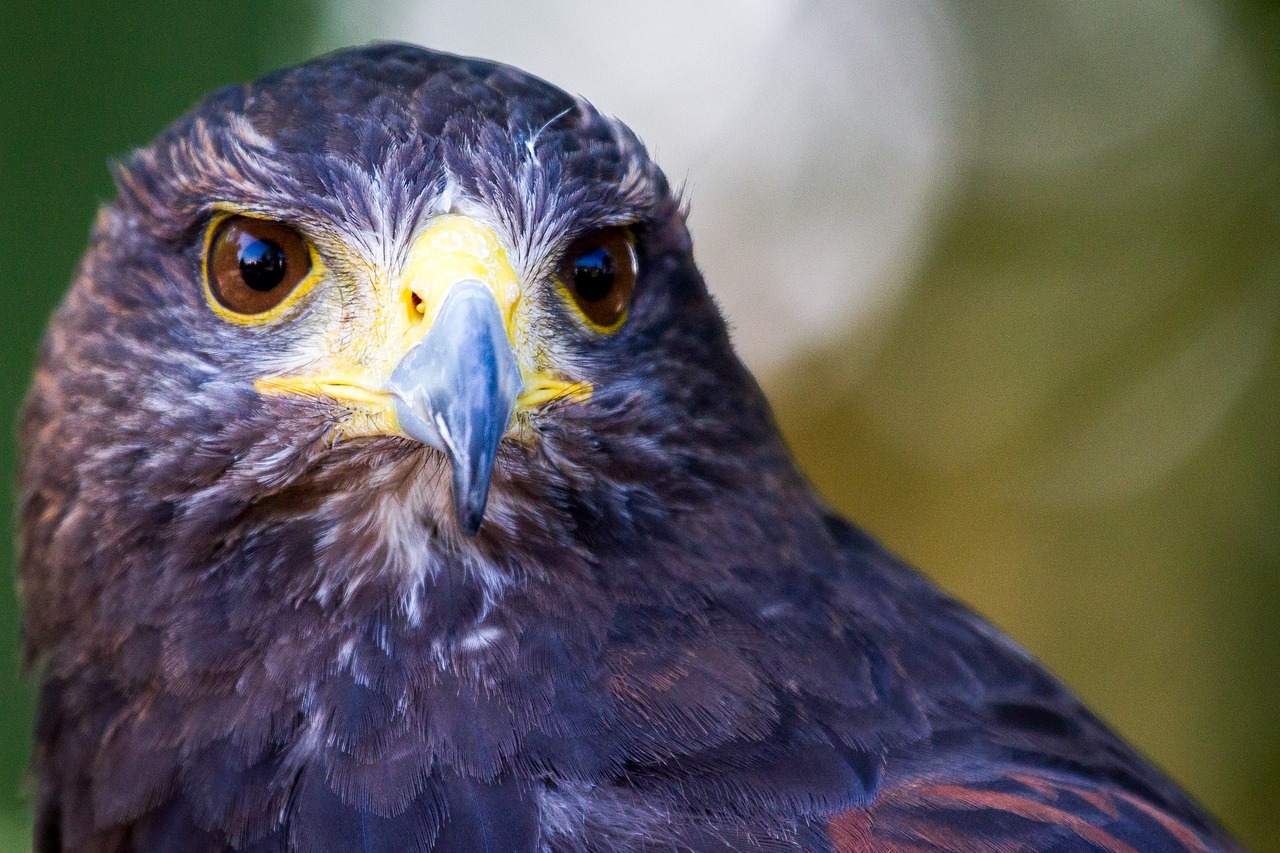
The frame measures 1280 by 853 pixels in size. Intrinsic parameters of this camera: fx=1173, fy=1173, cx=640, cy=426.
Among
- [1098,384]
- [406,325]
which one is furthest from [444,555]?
[1098,384]

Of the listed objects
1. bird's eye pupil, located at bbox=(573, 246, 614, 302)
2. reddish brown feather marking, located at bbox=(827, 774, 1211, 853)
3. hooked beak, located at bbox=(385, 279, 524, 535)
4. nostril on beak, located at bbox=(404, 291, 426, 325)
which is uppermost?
bird's eye pupil, located at bbox=(573, 246, 614, 302)

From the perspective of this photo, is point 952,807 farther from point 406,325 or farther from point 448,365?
point 406,325

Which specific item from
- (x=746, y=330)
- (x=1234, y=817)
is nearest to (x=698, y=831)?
(x=746, y=330)

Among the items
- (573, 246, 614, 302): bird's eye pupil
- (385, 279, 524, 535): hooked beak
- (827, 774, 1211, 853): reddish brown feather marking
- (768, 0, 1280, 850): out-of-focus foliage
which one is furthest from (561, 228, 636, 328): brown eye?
(768, 0, 1280, 850): out-of-focus foliage

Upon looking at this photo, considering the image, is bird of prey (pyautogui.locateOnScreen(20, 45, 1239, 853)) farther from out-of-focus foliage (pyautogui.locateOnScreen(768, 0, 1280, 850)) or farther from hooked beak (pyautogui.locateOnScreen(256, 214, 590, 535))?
out-of-focus foliage (pyautogui.locateOnScreen(768, 0, 1280, 850))

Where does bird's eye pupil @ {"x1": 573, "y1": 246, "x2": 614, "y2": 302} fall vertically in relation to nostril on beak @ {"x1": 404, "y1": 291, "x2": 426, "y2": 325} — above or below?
above

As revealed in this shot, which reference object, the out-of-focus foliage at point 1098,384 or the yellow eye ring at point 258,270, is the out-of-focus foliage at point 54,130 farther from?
the out-of-focus foliage at point 1098,384

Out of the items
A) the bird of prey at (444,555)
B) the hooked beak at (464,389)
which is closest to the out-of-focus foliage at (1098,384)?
the bird of prey at (444,555)

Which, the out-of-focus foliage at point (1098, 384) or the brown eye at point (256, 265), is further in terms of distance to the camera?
the out-of-focus foliage at point (1098, 384)
